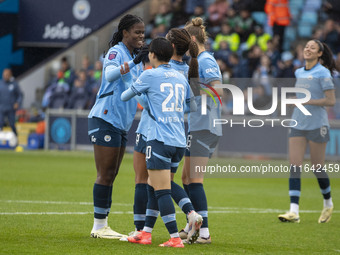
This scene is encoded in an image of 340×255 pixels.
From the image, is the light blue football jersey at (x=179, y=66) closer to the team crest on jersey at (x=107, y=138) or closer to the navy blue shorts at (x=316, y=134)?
the team crest on jersey at (x=107, y=138)

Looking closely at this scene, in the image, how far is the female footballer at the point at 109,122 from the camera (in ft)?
23.1

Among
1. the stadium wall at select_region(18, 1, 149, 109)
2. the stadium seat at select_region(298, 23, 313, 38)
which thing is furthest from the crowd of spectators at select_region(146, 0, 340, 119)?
the stadium wall at select_region(18, 1, 149, 109)

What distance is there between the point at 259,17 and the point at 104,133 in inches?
690

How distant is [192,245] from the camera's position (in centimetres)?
672

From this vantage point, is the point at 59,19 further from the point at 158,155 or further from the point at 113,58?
the point at 158,155

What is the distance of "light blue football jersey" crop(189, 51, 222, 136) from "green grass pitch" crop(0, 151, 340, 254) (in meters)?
1.17

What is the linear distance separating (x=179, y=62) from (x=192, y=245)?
1778 millimetres

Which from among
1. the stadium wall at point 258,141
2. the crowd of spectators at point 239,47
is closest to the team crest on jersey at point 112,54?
the crowd of spectators at point 239,47

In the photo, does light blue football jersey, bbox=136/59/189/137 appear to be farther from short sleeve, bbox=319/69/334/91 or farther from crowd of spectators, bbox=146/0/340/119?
crowd of spectators, bbox=146/0/340/119

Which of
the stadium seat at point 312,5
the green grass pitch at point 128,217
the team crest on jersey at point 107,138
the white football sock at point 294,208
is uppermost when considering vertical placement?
the stadium seat at point 312,5

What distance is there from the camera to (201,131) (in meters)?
7.21

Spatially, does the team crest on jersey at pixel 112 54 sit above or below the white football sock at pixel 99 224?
above

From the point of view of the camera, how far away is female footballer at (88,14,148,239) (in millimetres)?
7055

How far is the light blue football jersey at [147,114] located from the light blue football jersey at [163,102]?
0.46 ft
